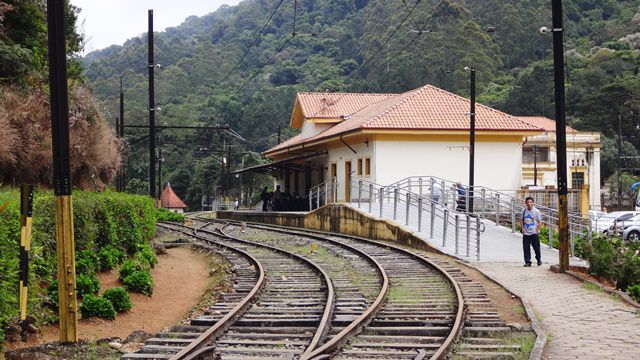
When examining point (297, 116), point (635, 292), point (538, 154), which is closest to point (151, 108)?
point (297, 116)

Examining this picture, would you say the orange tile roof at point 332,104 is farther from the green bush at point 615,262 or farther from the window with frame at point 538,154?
the green bush at point 615,262

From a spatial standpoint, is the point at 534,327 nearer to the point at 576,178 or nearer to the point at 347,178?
the point at 347,178

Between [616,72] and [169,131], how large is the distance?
150ft

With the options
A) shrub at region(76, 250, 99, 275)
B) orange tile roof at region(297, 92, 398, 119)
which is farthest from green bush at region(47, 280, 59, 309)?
orange tile roof at region(297, 92, 398, 119)

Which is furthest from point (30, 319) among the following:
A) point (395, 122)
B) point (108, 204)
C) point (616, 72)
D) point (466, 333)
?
point (616, 72)

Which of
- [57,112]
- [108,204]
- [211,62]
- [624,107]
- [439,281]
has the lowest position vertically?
[439,281]

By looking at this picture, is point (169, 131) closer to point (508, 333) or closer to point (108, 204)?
point (108, 204)

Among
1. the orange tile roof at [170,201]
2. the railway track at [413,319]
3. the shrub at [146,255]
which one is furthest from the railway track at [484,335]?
the orange tile roof at [170,201]

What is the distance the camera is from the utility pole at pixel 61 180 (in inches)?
388

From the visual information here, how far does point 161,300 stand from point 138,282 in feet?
1.85

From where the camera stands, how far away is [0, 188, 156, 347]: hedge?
10.0 meters

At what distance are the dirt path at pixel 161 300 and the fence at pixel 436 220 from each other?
21.0 ft

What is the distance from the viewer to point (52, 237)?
12742mm

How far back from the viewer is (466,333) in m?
10.5
